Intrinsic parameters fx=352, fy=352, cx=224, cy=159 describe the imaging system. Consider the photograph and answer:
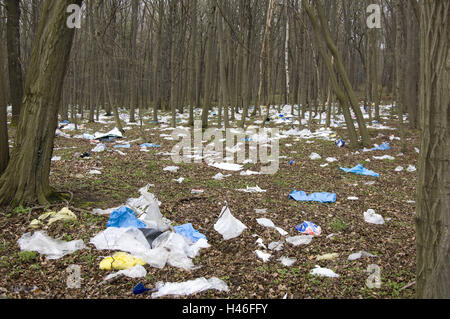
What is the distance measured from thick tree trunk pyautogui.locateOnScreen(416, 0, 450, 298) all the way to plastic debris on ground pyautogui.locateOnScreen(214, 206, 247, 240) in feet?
6.90

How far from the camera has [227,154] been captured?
28.0 feet

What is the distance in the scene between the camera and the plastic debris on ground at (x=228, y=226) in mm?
3939

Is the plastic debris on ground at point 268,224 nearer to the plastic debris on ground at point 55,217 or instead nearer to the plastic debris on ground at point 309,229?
the plastic debris on ground at point 309,229

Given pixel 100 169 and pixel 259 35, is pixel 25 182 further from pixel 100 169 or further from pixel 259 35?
pixel 259 35

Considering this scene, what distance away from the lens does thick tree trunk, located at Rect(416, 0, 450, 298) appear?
6.56ft

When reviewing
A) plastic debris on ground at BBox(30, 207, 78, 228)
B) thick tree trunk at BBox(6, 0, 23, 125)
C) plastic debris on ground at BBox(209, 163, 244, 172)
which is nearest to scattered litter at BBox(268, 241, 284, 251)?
plastic debris on ground at BBox(30, 207, 78, 228)

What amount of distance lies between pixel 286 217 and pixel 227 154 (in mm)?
4091

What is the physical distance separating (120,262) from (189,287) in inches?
27.8

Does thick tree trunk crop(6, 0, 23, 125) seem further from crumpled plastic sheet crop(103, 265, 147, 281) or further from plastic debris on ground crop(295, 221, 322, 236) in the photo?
plastic debris on ground crop(295, 221, 322, 236)

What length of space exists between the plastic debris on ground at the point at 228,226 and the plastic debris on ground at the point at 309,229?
0.66 m

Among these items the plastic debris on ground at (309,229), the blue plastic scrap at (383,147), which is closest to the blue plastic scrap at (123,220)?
the plastic debris on ground at (309,229)

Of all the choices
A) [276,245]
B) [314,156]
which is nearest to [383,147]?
[314,156]

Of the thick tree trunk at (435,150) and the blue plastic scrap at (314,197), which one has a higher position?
the thick tree trunk at (435,150)

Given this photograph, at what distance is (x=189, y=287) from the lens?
2.82 metres
